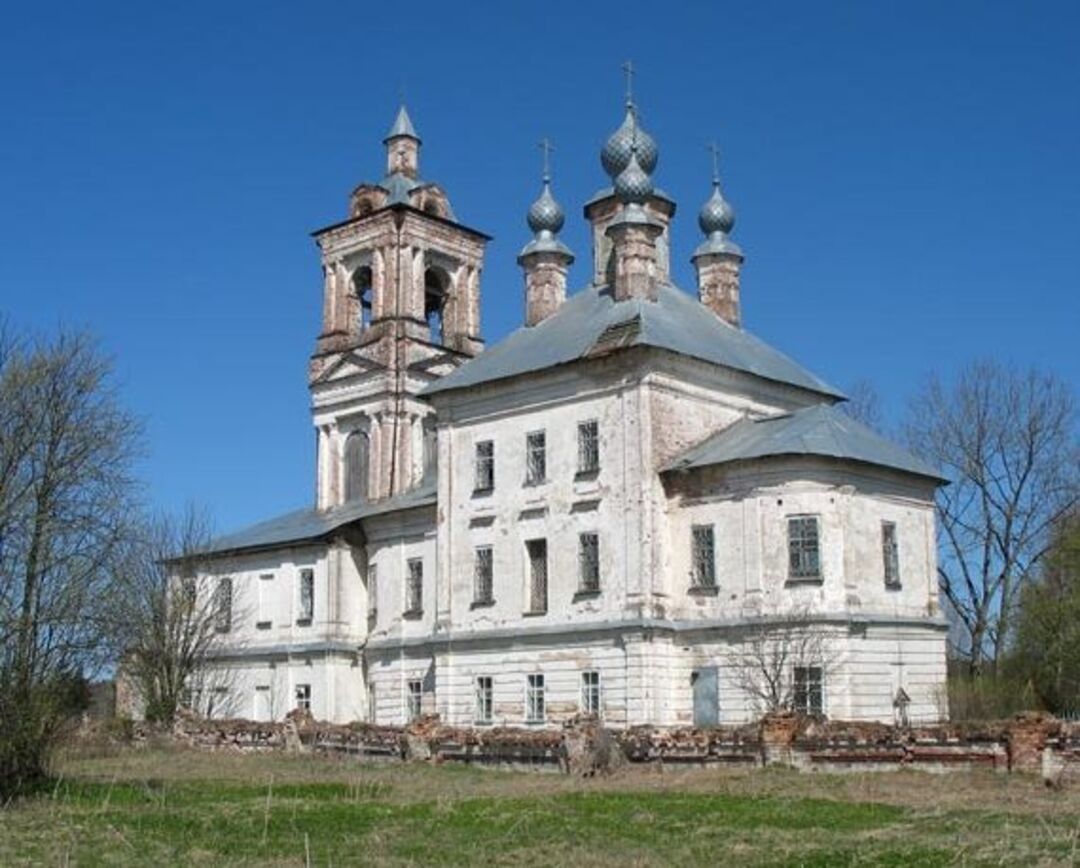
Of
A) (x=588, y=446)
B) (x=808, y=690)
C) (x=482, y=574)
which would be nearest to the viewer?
(x=808, y=690)

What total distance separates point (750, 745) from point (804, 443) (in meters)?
7.42

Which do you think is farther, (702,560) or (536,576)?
(536,576)

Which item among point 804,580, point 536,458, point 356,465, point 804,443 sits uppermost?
point 356,465

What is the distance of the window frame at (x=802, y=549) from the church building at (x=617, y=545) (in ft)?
0.18

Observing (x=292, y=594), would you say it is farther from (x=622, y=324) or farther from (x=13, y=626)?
(x=13, y=626)

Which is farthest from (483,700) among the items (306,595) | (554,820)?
(554,820)

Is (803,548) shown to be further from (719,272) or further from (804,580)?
(719,272)

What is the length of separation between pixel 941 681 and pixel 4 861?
790 inches

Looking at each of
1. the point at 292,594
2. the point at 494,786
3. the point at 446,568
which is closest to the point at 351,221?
the point at 292,594

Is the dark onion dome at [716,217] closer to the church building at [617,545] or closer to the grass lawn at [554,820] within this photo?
the church building at [617,545]

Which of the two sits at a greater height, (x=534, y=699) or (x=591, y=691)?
(x=591, y=691)

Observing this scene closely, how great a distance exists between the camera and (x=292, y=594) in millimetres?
37875

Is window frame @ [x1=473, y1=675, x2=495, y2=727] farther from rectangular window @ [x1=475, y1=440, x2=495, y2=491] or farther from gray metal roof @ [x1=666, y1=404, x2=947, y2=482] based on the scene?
gray metal roof @ [x1=666, y1=404, x2=947, y2=482]

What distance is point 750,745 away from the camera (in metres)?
21.7
